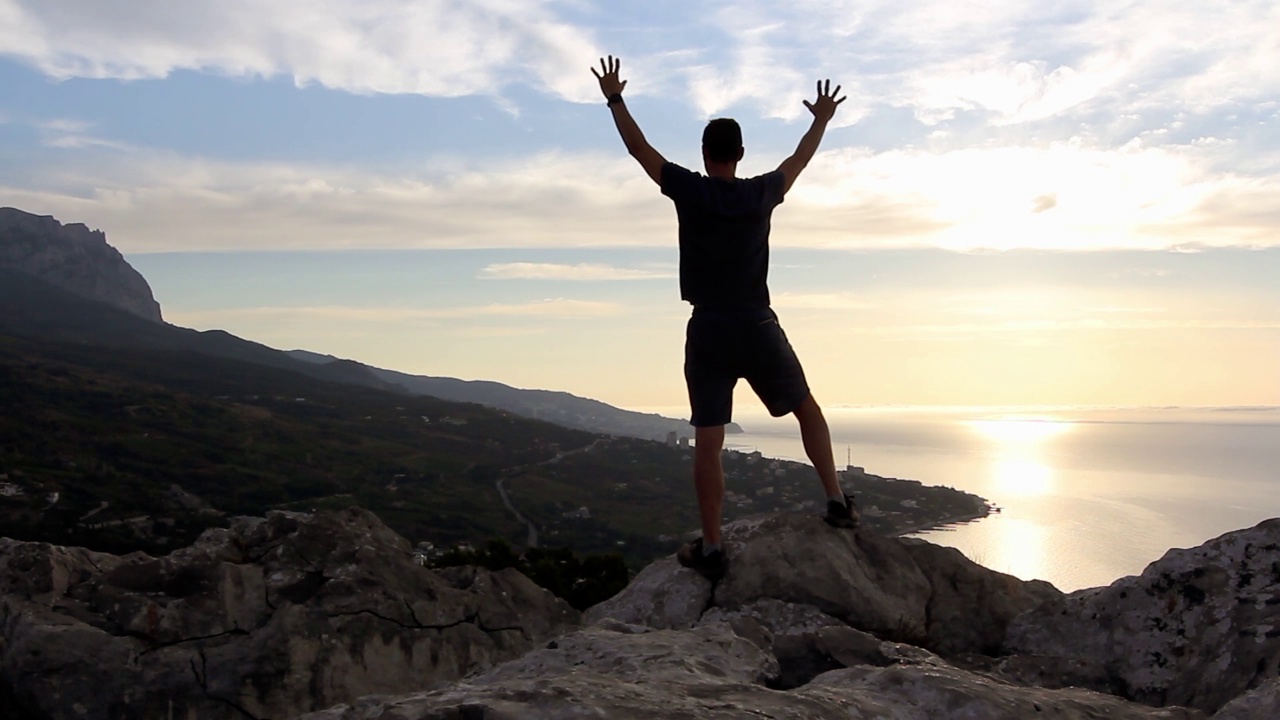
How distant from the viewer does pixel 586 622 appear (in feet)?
26.0

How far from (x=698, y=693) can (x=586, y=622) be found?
504cm

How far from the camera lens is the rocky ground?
4926mm

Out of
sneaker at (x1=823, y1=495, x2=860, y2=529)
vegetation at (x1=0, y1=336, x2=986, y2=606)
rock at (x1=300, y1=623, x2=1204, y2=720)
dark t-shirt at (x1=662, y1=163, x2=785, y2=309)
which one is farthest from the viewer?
vegetation at (x1=0, y1=336, x2=986, y2=606)

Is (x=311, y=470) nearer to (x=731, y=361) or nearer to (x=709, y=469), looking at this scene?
(x=709, y=469)

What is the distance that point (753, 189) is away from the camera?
21.6 feet

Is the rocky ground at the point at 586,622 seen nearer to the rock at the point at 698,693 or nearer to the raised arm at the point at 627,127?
the rock at the point at 698,693

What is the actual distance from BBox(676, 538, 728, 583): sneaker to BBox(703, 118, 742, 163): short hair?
10.6 feet

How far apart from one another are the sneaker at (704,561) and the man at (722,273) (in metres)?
0.35

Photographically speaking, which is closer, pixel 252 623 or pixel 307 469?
pixel 252 623

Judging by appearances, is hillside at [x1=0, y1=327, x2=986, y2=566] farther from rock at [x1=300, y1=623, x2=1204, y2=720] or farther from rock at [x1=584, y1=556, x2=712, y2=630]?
rock at [x1=300, y1=623, x2=1204, y2=720]

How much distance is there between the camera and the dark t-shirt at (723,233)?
6520 mm

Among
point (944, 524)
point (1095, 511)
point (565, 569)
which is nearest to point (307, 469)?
point (944, 524)

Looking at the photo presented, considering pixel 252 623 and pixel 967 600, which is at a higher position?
pixel 967 600

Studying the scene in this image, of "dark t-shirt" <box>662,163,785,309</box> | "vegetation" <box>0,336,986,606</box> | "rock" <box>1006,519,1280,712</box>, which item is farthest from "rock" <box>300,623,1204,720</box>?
"vegetation" <box>0,336,986,606</box>
